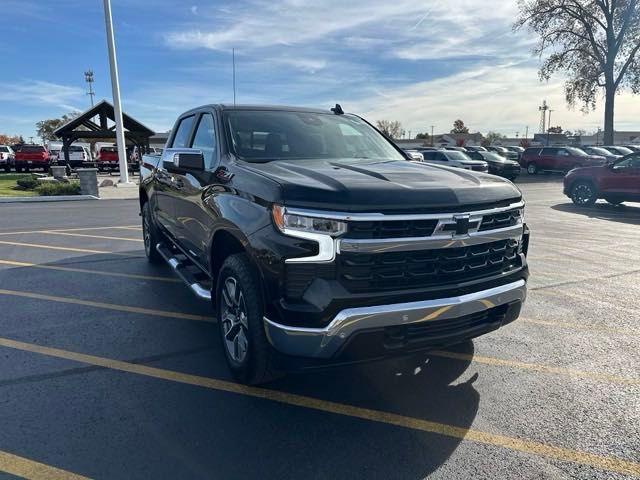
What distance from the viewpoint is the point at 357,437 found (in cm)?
280

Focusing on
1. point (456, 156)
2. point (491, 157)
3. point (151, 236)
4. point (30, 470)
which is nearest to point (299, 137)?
point (30, 470)

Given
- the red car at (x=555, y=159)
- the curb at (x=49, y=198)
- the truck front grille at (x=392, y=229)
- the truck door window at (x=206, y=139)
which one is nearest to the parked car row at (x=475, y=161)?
the red car at (x=555, y=159)

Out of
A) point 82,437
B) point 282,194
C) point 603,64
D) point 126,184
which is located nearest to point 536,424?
point 282,194

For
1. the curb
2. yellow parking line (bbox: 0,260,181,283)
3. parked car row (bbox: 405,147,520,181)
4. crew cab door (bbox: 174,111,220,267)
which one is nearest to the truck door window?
crew cab door (bbox: 174,111,220,267)

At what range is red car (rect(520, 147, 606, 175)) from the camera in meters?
28.1

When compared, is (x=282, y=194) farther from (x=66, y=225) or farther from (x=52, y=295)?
(x=66, y=225)

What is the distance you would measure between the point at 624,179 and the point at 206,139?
43.6 feet

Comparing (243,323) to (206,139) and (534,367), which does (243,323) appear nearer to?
(206,139)

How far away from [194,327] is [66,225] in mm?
7646

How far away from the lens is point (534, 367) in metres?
3.70

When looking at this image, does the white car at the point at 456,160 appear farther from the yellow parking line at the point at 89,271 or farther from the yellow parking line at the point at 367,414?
the yellow parking line at the point at 367,414

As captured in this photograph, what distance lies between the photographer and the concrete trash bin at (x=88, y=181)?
16.5 m

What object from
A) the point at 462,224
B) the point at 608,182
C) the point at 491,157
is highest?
the point at 491,157

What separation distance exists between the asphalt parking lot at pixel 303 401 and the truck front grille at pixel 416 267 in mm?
635
